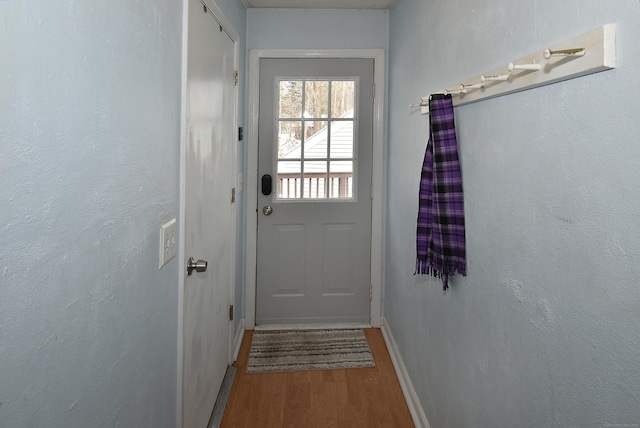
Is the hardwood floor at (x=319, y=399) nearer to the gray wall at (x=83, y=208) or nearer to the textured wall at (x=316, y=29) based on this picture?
the gray wall at (x=83, y=208)

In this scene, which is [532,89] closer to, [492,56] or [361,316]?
[492,56]

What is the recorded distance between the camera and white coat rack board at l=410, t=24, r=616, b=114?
776 millimetres

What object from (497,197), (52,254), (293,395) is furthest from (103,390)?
(293,395)

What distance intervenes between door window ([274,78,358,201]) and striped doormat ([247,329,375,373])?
981mm

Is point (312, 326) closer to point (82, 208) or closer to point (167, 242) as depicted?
point (167, 242)

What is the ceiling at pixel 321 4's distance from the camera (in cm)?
275

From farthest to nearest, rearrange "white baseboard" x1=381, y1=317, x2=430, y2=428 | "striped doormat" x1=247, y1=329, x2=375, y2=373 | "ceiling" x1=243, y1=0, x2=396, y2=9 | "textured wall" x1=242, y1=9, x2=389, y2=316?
"textured wall" x1=242, y1=9, x2=389, y2=316, "ceiling" x1=243, y1=0, x2=396, y2=9, "striped doormat" x1=247, y1=329, x2=375, y2=373, "white baseboard" x1=381, y1=317, x2=430, y2=428

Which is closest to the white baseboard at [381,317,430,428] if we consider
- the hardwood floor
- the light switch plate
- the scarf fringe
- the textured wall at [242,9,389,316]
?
the hardwood floor

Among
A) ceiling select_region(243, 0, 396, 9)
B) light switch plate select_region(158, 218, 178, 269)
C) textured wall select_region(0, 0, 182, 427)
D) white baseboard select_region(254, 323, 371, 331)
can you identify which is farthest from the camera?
white baseboard select_region(254, 323, 371, 331)

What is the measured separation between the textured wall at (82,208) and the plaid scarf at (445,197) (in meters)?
0.93

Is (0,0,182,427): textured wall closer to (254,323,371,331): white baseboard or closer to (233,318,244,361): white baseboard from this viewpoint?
(233,318,244,361): white baseboard

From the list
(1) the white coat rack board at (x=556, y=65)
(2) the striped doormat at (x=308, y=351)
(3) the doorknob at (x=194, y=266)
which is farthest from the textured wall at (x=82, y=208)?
(2) the striped doormat at (x=308, y=351)

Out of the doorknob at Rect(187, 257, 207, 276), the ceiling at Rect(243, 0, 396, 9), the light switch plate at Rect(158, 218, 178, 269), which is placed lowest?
the doorknob at Rect(187, 257, 207, 276)

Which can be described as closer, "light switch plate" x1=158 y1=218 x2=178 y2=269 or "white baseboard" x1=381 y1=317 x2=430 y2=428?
"light switch plate" x1=158 y1=218 x2=178 y2=269
